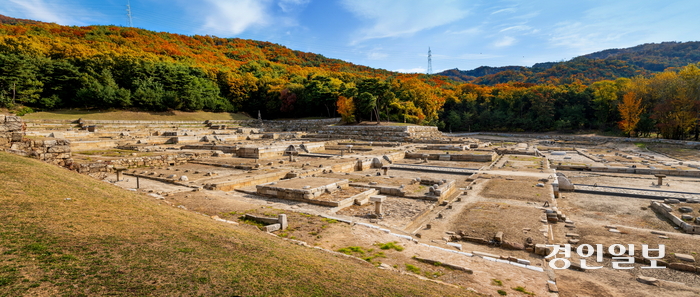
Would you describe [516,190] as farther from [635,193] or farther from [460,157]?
[460,157]

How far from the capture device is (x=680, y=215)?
1009 cm

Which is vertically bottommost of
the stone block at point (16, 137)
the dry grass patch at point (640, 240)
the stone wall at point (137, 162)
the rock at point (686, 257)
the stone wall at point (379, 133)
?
the dry grass patch at point (640, 240)

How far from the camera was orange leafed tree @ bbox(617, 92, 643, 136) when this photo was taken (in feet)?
139

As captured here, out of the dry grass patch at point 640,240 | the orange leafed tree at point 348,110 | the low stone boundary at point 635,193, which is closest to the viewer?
the dry grass patch at point 640,240

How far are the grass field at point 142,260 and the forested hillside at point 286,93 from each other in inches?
1583

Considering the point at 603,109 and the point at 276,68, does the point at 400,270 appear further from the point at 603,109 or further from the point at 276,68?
the point at 276,68

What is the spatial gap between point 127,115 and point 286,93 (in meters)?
24.8

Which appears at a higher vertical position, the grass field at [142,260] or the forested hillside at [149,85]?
the forested hillside at [149,85]

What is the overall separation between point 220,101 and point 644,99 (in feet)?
215

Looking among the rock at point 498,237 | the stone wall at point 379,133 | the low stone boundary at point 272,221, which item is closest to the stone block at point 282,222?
the low stone boundary at point 272,221

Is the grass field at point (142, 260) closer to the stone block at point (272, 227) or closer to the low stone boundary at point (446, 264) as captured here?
the low stone boundary at point (446, 264)

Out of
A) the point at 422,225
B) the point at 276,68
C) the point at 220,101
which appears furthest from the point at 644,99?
the point at 276,68

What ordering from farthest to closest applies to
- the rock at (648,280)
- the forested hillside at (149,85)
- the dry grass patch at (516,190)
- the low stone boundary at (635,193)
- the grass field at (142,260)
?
the forested hillside at (149,85) → the low stone boundary at (635,193) → the dry grass patch at (516,190) → the rock at (648,280) → the grass field at (142,260)

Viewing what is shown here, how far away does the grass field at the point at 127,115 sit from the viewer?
3709 centimetres
